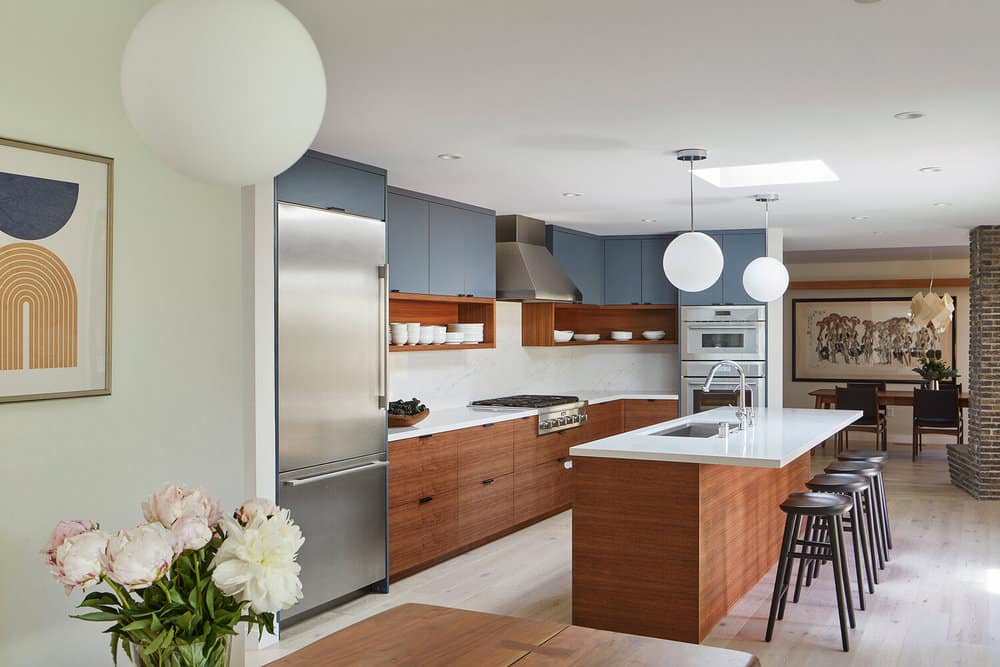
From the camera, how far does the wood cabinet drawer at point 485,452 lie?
5.72 metres

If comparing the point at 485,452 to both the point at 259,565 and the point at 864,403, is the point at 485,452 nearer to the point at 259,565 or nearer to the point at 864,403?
the point at 259,565

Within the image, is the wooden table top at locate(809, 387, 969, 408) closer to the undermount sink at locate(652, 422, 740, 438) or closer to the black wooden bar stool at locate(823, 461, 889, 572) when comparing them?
the black wooden bar stool at locate(823, 461, 889, 572)

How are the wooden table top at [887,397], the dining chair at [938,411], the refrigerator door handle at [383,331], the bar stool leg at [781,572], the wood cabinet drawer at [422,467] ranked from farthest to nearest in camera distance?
the wooden table top at [887,397] < the dining chair at [938,411] < the wood cabinet drawer at [422,467] < the refrigerator door handle at [383,331] < the bar stool leg at [781,572]

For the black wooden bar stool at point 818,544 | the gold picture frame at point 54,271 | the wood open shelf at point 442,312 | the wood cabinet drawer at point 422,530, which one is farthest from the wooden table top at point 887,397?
the gold picture frame at point 54,271

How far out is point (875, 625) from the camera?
14.5 feet

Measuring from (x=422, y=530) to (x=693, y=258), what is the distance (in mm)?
2285

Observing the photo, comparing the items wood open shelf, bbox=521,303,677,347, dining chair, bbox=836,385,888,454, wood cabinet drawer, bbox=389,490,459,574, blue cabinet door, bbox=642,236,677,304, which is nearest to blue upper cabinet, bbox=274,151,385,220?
wood cabinet drawer, bbox=389,490,459,574

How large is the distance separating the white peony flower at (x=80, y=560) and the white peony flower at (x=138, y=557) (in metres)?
0.01

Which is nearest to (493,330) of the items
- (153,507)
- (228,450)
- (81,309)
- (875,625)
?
(875,625)

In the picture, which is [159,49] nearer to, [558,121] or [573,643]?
[573,643]

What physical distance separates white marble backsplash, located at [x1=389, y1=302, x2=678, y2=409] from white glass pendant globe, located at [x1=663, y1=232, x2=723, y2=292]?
2278 millimetres

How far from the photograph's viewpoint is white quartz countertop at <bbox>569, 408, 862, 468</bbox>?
395 centimetres

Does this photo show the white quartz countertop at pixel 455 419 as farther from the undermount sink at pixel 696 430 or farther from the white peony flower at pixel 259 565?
the white peony flower at pixel 259 565

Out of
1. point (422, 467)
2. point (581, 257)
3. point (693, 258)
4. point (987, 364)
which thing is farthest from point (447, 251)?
point (987, 364)
